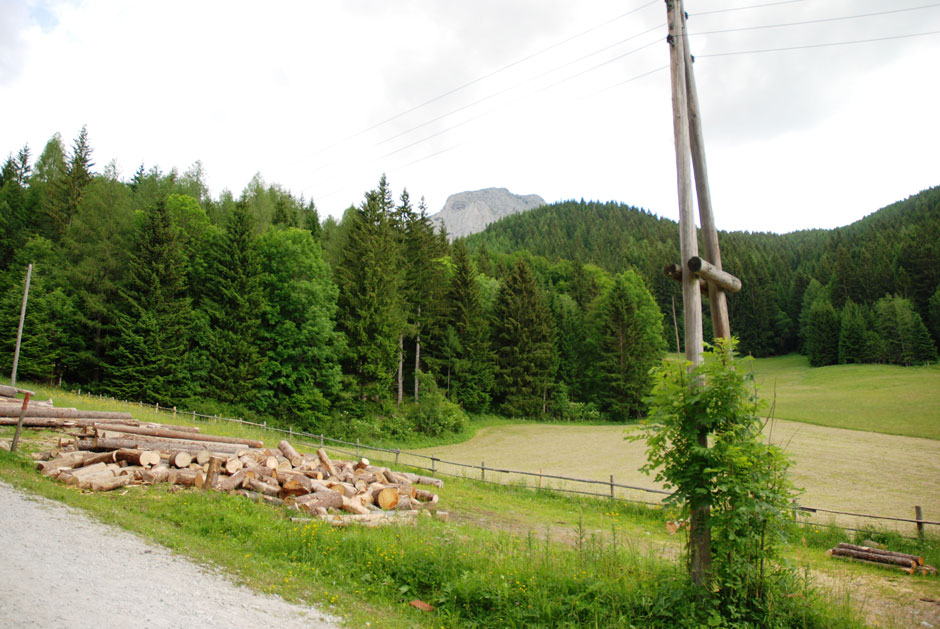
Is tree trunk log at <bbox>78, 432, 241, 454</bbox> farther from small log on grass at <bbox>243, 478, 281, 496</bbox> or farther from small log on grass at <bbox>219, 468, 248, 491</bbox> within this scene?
small log on grass at <bbox>243, 478, 281, 496</bbox>

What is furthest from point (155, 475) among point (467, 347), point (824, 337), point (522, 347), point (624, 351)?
point (824, 337)

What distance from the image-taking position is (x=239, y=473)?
39.1 feet

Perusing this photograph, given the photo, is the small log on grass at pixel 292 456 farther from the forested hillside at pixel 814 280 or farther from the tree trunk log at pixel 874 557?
the forested hillside at pixel 814 280

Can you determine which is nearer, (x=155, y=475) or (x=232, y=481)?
(x=155, y=475)

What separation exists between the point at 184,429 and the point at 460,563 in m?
14.5

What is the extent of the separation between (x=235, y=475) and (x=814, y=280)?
316 feet

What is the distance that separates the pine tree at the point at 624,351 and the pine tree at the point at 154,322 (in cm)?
3664

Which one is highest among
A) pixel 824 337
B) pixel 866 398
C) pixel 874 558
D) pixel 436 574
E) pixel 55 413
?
pixel 824 337

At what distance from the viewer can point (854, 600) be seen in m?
7.00

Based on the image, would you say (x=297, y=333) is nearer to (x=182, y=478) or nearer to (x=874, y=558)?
(x=182, y=478)

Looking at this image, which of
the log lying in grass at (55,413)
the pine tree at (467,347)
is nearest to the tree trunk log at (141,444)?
the log lying in grass at (55,413)

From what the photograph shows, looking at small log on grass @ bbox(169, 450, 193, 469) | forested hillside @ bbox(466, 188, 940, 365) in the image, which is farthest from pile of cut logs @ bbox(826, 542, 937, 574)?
forested hillside @ bbox(466, 188, 940, 365)

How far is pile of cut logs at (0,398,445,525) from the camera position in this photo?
10.8 m

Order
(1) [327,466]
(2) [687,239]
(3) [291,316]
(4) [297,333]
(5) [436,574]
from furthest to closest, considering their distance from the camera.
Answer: (3) [291,316] < (4) [297,333] < (1) [327,466] < (5) [436,574] < (2) [687,239]
